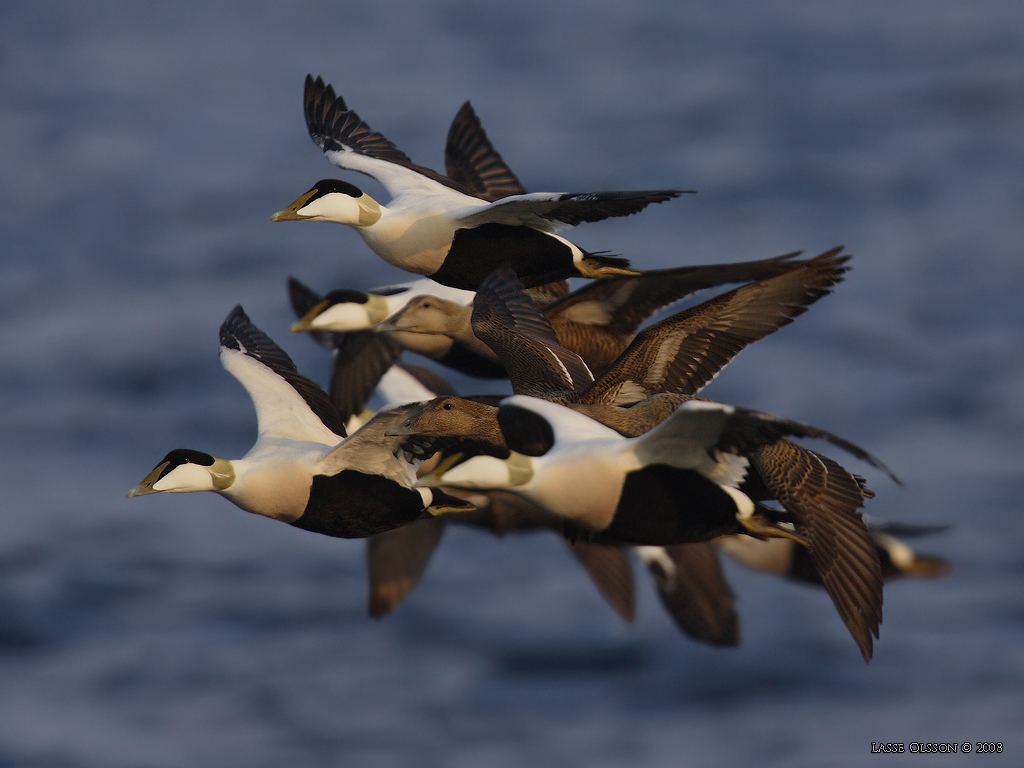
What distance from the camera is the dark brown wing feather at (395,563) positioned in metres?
16.2

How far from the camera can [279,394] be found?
10.3 meters

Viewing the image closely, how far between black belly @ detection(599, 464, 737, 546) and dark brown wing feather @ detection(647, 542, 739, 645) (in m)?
8.11

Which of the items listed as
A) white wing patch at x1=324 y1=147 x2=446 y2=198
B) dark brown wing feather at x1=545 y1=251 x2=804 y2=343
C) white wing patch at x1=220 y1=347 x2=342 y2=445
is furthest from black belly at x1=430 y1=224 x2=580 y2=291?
white wing patch at x1=220 y1=347 x2=342 y2=445

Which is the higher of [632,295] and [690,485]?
[632,295]

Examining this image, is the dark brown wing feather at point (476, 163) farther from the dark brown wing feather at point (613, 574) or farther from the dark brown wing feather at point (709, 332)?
the dark brown wing feather at point (613, 574)

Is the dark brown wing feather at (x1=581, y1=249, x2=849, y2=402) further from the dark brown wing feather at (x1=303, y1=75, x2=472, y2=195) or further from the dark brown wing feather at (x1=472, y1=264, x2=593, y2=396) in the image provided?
the dark brown wing feather at (x1=303, y1=75, x2=472, y2=195)

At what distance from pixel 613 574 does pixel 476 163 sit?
4575mm

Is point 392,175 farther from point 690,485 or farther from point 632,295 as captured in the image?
point 690,485

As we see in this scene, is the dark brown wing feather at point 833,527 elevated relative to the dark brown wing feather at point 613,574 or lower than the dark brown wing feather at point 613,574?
elevated

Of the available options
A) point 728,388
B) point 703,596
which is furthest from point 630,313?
point 728,388

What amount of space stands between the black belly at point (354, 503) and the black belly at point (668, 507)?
4.46 feet

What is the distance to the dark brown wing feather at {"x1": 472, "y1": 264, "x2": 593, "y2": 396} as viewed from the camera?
1001 cm

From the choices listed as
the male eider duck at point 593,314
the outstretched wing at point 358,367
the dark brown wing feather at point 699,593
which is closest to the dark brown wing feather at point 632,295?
the male eider duck at point 593,314

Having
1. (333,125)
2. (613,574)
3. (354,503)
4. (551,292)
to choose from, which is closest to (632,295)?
(551,292)
